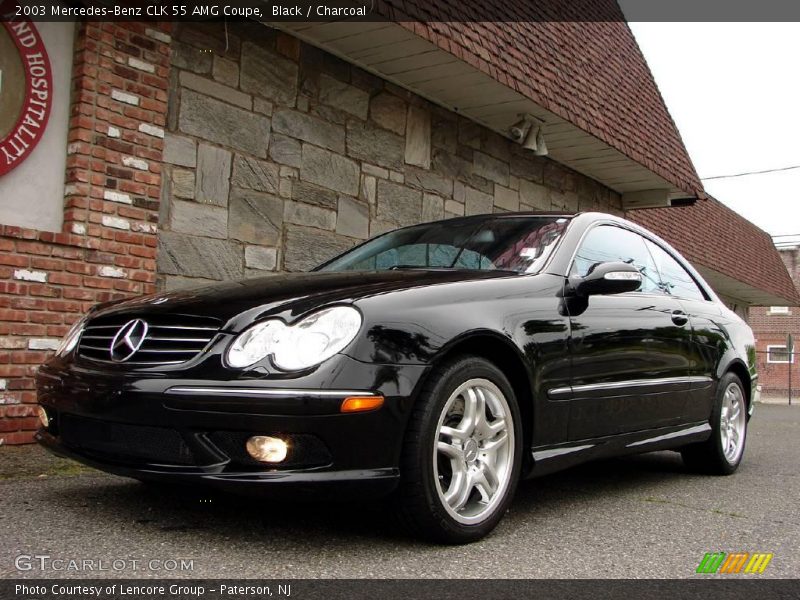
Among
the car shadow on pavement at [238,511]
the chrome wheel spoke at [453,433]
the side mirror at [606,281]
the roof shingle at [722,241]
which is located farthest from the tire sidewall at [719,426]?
the roof shingle at [722,241]

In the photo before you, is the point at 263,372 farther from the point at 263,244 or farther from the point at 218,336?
the point at 263,244

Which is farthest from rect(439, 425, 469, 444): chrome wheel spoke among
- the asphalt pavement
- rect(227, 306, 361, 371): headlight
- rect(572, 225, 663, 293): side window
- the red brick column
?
the red brick column

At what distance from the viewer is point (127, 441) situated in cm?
287

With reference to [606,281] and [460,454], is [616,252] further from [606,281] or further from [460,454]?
[460,454]

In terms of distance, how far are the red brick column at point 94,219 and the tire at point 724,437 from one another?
3.74m

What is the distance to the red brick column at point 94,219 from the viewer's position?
4840 mm

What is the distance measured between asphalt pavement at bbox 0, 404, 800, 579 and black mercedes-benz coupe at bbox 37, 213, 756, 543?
23 cm

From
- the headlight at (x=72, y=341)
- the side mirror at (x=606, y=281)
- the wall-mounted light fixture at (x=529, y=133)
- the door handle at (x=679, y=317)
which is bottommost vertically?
the headlight at (x=72, y=341)

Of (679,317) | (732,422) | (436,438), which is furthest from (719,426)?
(436,438)

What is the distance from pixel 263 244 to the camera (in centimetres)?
664

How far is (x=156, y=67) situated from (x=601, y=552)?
4.33m

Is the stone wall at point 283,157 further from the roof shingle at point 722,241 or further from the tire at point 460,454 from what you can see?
the roof shingle at point 722,241

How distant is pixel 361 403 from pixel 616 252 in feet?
7.39

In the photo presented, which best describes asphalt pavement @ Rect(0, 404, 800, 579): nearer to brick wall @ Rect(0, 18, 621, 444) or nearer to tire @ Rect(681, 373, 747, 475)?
tire @ Rect(681, 373, 747, 475)
